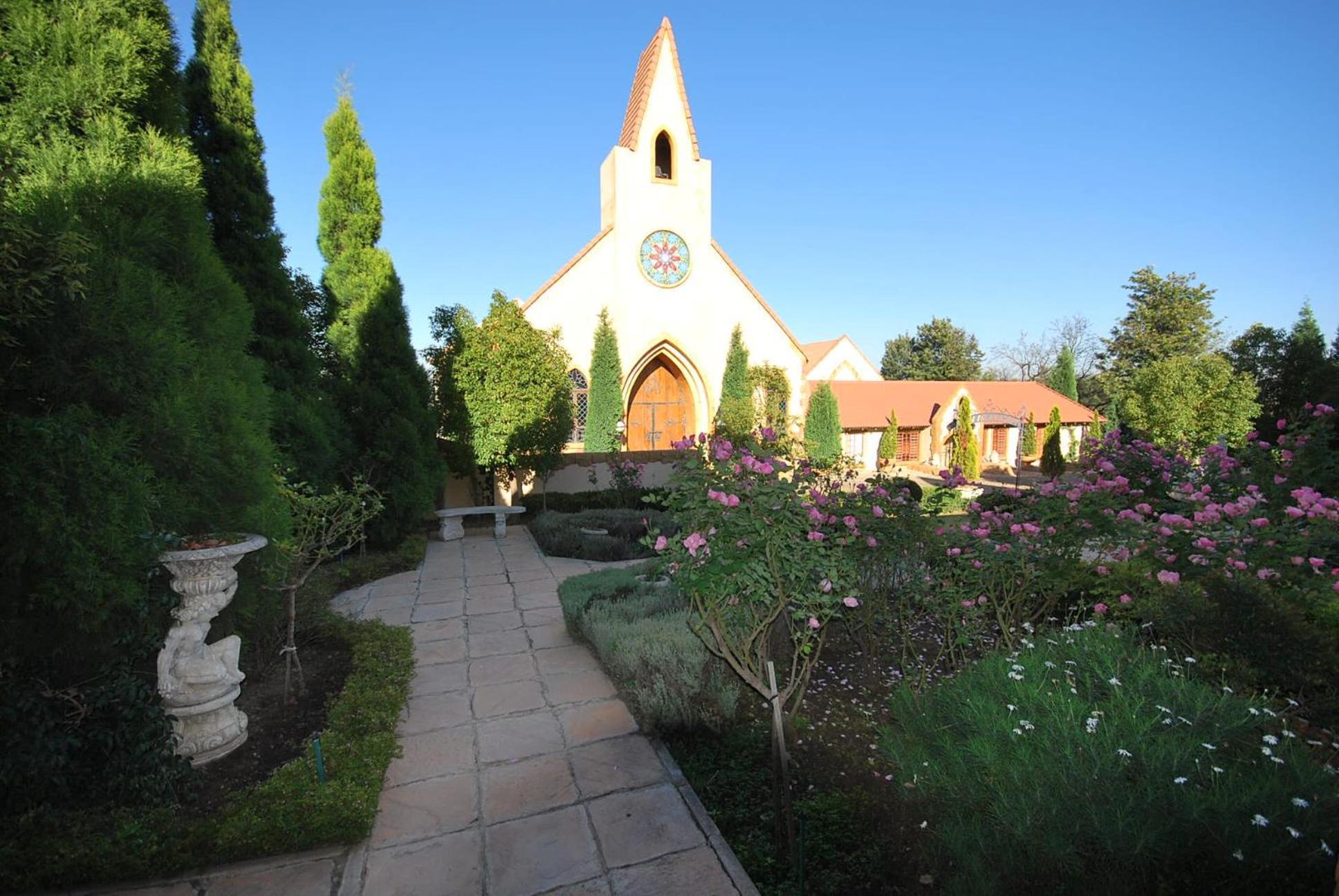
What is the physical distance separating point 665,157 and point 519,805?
19822mm

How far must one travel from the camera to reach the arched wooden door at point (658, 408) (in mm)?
18922

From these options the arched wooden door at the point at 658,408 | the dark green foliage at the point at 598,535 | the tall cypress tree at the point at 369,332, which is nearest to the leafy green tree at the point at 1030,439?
the arched wooden door at the point at 658,408

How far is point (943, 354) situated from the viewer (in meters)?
46.6

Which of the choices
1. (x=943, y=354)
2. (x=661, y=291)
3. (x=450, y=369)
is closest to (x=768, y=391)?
(x=661, y=291)

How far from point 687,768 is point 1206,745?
8.45 ft

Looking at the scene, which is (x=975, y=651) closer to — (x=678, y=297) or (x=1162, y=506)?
(x=1162, y=506)

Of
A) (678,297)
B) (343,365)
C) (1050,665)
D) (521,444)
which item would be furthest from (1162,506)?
(678,297)

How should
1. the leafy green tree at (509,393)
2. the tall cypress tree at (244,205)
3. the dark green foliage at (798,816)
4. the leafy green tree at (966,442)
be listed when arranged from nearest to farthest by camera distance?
1. the dark green foliage at (798,816)
2. the tall cypress tree at (244,205)
3. the leafy green tree at (509,393)
4. the leafy green tree at (966,442)

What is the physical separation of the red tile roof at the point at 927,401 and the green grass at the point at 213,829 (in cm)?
2550

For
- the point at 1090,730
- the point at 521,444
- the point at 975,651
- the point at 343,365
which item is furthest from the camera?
the point at 521,444

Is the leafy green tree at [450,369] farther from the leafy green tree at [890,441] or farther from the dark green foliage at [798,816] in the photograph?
the leafy green tree at [890,441]

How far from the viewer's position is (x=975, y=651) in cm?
513

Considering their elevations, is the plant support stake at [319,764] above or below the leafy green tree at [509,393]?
below

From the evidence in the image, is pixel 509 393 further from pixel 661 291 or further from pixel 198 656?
pixel 198 656
